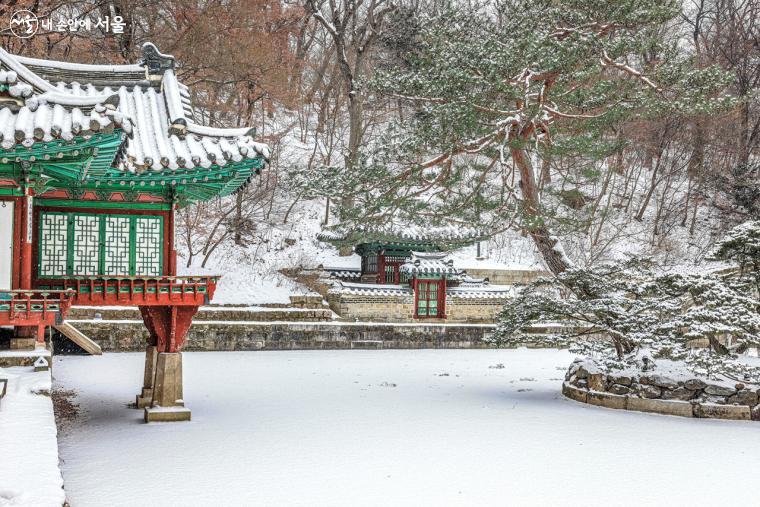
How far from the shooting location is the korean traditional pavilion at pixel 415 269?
882 inches

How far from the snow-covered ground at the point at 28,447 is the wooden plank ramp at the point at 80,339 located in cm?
1044

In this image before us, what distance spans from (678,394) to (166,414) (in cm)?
757

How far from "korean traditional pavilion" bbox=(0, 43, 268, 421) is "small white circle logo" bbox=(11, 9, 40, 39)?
5.77 meters

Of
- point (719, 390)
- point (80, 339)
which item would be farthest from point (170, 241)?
point (80, 339)

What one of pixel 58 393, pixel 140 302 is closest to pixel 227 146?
pixel 140 302

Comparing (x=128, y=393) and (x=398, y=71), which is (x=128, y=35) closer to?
(x=398, y=71)

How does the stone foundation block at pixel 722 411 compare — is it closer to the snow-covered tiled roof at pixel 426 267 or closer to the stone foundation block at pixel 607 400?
the stone foundation block at pixel 607 400

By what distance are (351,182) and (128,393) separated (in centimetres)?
522

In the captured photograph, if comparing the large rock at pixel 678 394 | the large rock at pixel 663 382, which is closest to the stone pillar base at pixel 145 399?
the large rock at pixel 663 382

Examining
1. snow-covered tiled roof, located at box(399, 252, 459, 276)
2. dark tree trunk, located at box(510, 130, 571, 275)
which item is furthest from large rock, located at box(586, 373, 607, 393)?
snow-covered tiled roof, located at box(399, 252, 459, 276)

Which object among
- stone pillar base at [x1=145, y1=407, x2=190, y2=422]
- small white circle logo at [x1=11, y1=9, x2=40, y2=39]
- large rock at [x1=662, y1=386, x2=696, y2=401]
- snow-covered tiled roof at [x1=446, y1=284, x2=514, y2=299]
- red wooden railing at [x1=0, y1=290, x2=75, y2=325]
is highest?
small white circle logo at [x1=11, y1=9, x2=40, y2=39]

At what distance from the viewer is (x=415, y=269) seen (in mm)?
22188

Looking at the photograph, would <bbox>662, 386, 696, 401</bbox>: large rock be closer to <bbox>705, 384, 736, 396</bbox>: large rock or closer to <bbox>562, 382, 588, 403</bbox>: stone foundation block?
<bbox>705, 384, 736, 396</bbox>: large rock

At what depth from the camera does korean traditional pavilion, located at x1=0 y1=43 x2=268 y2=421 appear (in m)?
7.41
